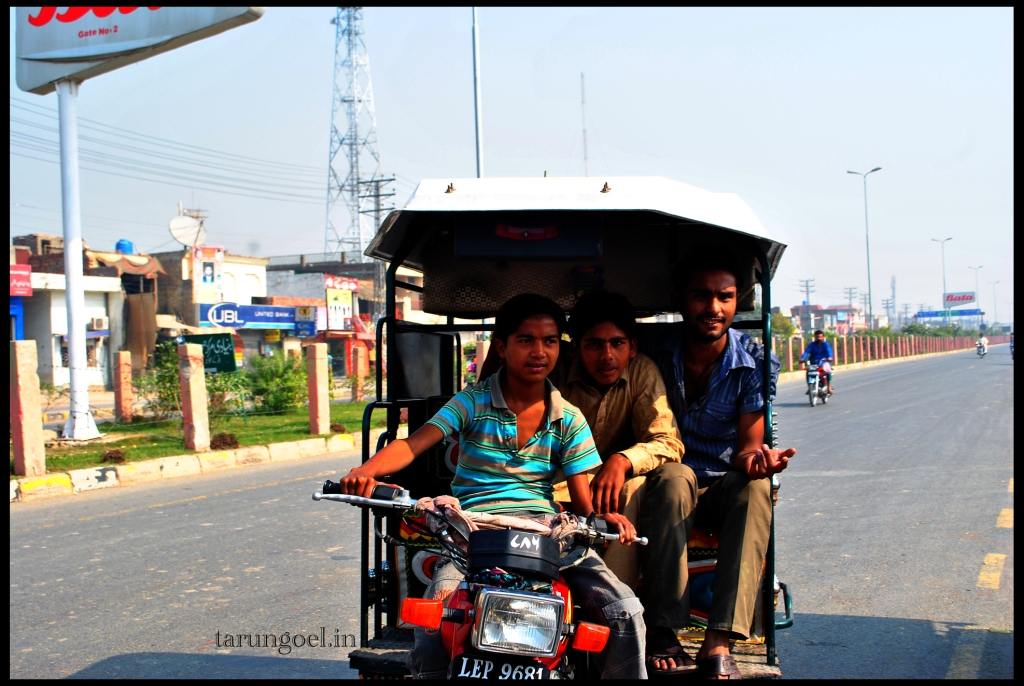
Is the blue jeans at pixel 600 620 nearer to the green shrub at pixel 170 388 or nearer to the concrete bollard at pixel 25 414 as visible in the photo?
the concrete bollard at pixel 25 414

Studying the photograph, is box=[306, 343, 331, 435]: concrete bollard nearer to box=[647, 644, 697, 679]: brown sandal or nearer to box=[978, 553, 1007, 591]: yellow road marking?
box=[978, 553, 1007, 591]: yellow road marking

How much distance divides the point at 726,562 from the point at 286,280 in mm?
59427

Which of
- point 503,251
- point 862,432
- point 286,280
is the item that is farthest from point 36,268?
point 503,251

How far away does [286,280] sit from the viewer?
6106cm

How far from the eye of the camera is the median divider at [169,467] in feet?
34.6

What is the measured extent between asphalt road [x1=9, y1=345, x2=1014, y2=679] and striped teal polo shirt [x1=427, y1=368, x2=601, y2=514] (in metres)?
1.62

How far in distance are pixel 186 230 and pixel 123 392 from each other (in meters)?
24.9

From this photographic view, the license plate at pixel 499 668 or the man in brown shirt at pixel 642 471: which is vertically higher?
the man in brown shirt at pixel 642 471

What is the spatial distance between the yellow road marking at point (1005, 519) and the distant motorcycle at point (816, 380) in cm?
1383

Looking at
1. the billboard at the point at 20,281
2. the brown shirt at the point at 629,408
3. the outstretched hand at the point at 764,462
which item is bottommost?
the outstretched hand at the point at 764,462

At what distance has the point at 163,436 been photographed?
14812 millimetres

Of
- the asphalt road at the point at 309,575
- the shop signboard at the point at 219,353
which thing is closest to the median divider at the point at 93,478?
the asphalt road at the point at 309,575

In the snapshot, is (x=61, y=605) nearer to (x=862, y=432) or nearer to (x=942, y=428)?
(x=862, y=432)

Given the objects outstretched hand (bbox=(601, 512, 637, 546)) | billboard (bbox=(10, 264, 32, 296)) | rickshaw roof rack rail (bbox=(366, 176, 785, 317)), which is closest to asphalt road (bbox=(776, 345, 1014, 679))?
rickshaw roof rack rail (bbox=(366, 176, 785, 317))
